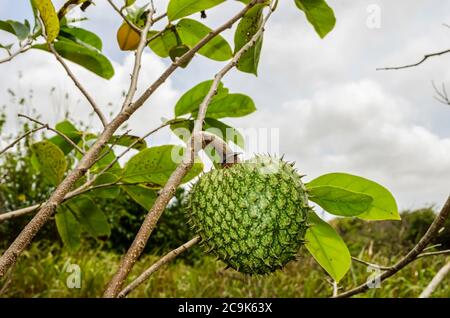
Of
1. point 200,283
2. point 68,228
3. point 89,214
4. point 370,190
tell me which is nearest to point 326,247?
point 370,190

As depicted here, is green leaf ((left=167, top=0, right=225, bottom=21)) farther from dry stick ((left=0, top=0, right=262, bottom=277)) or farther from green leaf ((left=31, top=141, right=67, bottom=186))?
green leaf ((left=31, top=141, right=67, bottom=186))

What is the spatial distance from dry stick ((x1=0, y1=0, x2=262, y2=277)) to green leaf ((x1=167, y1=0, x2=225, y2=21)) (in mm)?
218

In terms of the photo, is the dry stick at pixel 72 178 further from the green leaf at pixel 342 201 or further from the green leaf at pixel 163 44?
the green leaf at pixel 163 44

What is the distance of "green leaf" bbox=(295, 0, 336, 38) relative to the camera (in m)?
1.22

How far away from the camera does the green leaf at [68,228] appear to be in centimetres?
157

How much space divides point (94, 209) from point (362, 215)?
2.85 ft

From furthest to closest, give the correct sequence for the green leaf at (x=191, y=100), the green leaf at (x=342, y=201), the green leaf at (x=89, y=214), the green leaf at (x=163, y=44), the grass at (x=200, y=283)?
the grass at (x=200, y=283), the green leaf at (x=89, y=214), the green leaf at (x=163, y=44), the green leaf at (x=191, y=100), the green leaf at (x=342, y=201)

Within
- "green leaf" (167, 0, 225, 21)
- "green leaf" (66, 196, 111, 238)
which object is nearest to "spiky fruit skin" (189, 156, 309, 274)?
"green leaf" (167, 0, 225, 21)

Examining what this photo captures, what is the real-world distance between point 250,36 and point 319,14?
286 millimetres

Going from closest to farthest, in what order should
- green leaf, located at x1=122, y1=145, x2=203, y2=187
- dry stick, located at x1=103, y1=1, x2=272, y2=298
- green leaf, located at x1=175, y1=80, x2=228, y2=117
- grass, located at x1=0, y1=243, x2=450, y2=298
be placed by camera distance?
1. dry stick, located at x1=103, y1=1, x2=272, y2=298
2. green leaf, located at x1=122, y1=145, x2=203, y2=187
3. green leaf, located at x1=175, y1=80, x2=228, y2=117
4. grass, located at x1=0, y1=243, x2=450, y2=298

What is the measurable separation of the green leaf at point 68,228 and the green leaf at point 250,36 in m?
0.78

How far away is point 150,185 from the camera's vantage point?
1.16 meters

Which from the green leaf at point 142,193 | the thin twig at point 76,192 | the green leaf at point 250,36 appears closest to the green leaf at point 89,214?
the green leaf at point 142,193

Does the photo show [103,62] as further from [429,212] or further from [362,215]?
[429,212]
